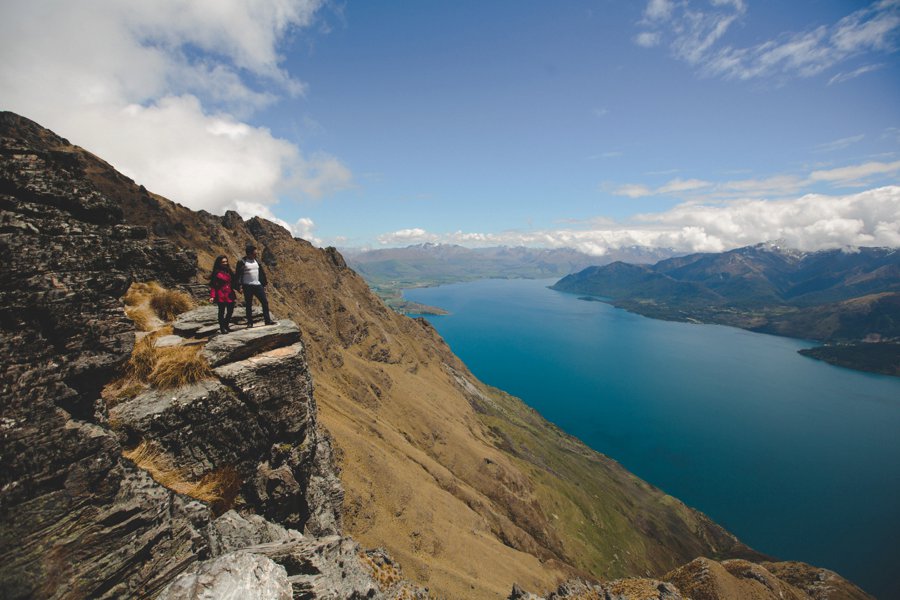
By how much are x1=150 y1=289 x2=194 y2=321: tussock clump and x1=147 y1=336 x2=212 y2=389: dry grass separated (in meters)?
5.41

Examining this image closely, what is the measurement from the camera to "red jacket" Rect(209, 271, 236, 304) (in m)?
16.4

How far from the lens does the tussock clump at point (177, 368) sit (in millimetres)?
13461

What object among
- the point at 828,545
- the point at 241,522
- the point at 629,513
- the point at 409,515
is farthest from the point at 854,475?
the point at 241,522

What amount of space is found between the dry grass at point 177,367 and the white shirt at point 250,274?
4043mm

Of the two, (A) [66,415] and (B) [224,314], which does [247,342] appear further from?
(A) [66,415]

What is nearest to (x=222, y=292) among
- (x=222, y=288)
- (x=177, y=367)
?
(x=222, y=288)

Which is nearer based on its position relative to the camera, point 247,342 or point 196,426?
point 196,426

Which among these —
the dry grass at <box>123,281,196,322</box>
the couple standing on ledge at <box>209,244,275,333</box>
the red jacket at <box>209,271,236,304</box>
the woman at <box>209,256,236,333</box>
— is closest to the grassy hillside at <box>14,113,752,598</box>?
the dry grass at <box>123,281,196,322</box>

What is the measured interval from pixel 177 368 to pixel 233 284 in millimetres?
4661

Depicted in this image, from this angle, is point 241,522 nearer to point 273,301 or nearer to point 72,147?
point 273,301

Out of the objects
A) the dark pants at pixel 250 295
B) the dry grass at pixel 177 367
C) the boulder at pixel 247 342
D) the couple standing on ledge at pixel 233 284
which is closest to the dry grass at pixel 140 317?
the couple standing on ledge at pixel 233 284

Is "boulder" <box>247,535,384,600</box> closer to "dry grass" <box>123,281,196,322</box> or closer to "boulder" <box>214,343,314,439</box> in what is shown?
Answer: "boulder" <box>214,343,314,439</box>

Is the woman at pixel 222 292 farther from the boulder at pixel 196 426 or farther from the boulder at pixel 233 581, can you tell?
the boulder at pixel 233 581

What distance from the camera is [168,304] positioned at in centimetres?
1900
